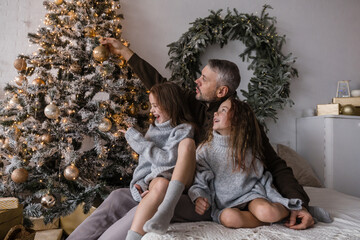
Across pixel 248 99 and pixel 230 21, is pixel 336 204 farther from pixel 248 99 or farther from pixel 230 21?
pixel 230 21

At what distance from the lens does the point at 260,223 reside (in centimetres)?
125

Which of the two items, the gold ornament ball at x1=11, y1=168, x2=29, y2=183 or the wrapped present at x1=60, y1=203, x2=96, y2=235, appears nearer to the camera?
the gold ornament ball at x1=11, y1=168, x2=29, y2=183

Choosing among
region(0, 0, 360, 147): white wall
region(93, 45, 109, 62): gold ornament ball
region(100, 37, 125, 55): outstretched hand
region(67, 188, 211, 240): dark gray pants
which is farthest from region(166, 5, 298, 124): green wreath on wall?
region(67, 188, 211, 240): dark gray pants

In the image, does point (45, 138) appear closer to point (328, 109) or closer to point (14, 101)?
point (14, 101)

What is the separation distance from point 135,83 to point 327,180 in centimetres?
188

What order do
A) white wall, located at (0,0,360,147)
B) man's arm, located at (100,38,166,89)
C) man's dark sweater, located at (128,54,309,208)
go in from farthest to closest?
white wall, located at (0,0,360,147), man's arm, located at (100,38,166,89), man's dark sweater, located at (128,54,309,208)

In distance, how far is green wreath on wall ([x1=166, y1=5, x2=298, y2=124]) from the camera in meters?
2.49

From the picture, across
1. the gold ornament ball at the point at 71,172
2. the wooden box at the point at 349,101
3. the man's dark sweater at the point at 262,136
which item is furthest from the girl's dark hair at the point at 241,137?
the wooden box at the point at 349,101

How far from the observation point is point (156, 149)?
1.50 metres

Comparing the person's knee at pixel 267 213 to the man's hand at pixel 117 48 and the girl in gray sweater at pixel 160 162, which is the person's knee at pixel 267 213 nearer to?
the girl in gray sweater at pixel 160 162

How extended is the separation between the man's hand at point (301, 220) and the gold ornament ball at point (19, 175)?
1504 mm

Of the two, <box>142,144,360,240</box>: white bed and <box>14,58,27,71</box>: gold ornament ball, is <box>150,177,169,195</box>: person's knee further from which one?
<box>14,58,27,71</box>: gold ornament ball

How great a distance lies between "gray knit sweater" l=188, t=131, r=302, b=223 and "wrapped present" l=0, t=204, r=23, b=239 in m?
1.16

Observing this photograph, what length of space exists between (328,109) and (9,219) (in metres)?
2.73
